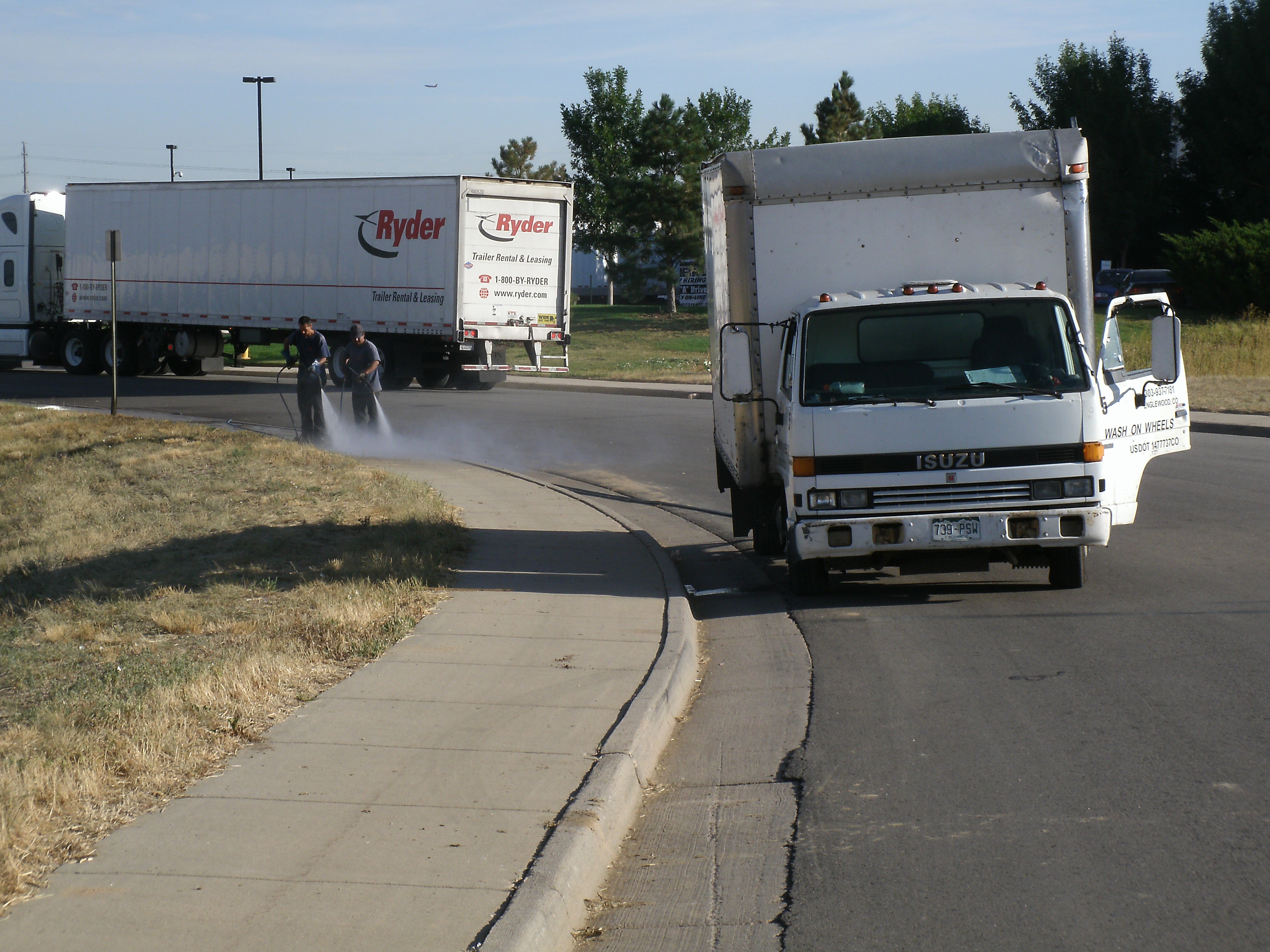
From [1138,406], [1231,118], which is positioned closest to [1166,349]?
[1138,406]

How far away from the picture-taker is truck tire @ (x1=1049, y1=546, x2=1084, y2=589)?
346 inches

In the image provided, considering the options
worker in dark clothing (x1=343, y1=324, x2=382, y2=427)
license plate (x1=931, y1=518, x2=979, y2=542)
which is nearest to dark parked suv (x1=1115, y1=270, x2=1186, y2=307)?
worker in dark clothing (x1=343, y1=324, x2=382, y2=427)

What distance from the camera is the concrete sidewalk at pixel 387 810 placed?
152 inches

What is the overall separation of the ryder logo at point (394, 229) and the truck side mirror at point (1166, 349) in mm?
20972

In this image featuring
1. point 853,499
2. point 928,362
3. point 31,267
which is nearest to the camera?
point 853,499

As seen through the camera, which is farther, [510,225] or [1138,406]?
[510,225]

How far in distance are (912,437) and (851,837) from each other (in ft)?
13.0

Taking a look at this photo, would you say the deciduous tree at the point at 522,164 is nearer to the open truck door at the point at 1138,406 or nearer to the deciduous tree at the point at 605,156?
the deciduous tree at the point at 605,156

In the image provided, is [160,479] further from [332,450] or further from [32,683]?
[32,683]

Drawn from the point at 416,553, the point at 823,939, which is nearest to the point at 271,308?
the point at 416,553

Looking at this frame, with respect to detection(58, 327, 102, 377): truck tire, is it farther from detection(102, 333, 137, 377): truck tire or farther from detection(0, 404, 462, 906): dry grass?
detection(0, 404, 462, 906): dry grass

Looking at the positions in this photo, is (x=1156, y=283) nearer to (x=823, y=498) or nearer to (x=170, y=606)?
(x=823, y=498)

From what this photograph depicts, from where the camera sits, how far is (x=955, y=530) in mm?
8336

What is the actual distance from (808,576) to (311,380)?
11025 mm
